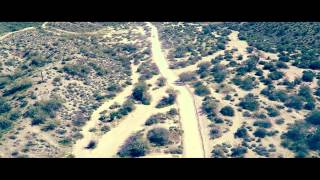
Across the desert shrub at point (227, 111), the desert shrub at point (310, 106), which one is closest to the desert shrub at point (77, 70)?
the desert shrub at point (227, 111)

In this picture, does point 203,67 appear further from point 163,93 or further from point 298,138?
point 298,138

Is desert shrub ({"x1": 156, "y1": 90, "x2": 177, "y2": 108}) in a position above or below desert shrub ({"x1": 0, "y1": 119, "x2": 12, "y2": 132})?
above

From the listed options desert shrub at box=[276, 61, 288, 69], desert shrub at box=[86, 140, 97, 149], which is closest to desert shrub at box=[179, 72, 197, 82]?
desert shrub at box=[276, 61, 288, 69]

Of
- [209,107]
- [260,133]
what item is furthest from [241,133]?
[209,107]

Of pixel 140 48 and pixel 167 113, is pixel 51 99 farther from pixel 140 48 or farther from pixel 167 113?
pixel 140 48

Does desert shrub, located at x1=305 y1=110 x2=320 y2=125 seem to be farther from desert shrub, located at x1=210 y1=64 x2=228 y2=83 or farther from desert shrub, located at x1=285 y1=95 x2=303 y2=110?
desert shrub, located at x1=210 y1=64 x2=228 y2=83
